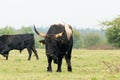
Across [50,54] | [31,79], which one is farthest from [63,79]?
[50,54]

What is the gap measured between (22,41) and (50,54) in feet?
41.7

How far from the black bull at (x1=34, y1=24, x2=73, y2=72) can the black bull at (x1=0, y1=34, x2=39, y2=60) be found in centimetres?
1093

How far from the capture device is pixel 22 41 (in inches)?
1252

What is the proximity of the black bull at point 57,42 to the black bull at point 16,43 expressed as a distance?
10.9m

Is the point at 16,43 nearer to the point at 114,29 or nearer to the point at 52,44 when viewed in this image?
the point at 52,44

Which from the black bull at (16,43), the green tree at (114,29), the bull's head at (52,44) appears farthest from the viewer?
the green tree at (114,29)

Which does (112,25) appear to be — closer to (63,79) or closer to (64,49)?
(64,49)

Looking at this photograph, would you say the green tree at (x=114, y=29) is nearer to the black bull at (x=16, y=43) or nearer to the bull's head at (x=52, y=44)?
the black bull at (x=16, y=43)

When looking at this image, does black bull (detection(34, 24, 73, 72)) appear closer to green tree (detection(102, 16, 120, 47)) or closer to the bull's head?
the bull's head

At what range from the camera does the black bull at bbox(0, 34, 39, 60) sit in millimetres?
31220

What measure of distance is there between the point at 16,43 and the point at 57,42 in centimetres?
1244

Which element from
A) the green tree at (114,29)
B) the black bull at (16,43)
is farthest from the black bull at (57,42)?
the green tree at (114,29)

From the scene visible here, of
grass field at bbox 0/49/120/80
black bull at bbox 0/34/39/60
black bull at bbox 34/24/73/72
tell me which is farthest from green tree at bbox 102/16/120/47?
black bull at bbox 34/24/73/72

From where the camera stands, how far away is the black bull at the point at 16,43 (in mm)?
31220
